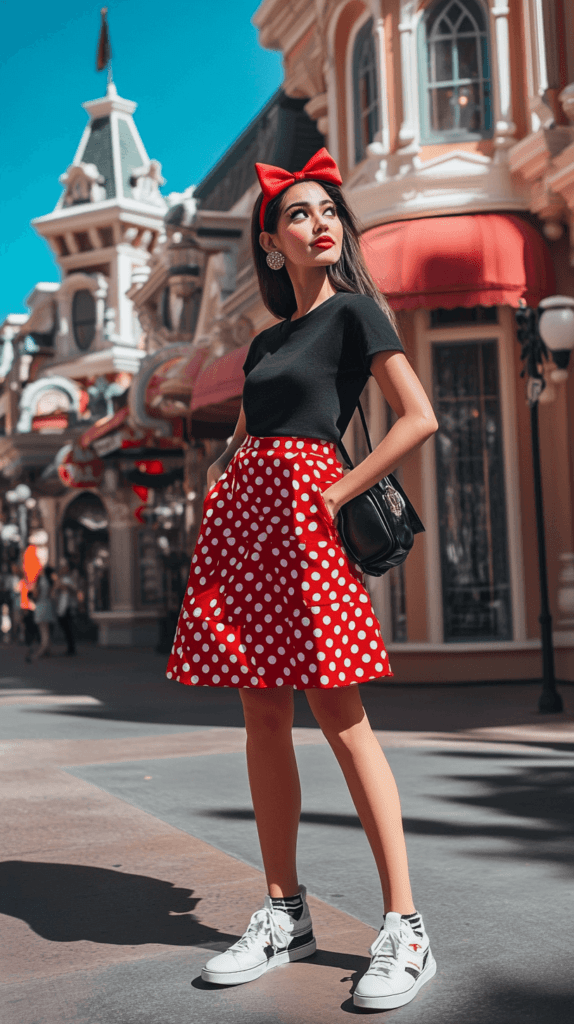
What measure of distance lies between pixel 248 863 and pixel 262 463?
71.4 inches

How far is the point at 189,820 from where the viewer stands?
4668mm

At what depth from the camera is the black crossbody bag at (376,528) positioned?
8.43 ft

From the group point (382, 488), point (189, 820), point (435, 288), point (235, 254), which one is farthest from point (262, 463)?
point (235, 254)

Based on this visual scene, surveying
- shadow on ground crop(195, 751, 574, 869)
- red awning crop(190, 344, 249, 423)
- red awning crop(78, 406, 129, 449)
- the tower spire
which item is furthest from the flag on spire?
shadow on ground crop(195, 751, 574, 869)

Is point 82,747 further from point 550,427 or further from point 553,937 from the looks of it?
point 550,427

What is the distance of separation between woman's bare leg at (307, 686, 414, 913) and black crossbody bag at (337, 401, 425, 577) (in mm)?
329

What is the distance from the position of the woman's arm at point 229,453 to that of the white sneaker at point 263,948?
1147 millimetres

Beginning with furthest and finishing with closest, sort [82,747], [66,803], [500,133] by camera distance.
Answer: [500,133]
[82,747]
[66,803]

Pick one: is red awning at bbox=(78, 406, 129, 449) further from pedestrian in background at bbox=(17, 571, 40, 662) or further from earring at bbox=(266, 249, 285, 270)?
earring at bbox=(266, 249, 285, 270)

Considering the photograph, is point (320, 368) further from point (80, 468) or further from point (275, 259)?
point (80, 468)

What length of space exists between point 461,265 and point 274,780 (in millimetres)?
8515

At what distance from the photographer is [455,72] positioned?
11500 millimetres

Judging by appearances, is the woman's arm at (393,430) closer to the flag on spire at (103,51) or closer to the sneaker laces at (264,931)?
the sneaker laces at (264,931)

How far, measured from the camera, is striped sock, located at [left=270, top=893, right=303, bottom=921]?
2.75m
